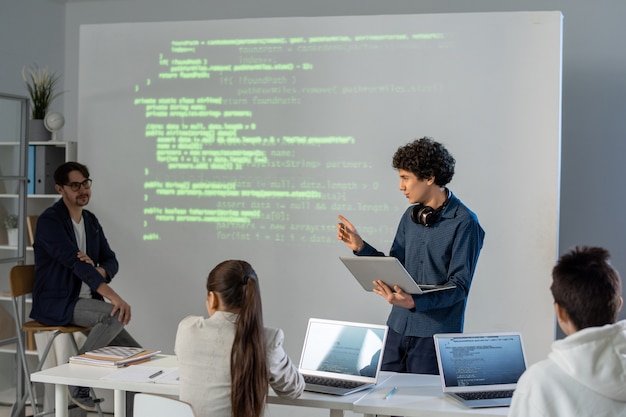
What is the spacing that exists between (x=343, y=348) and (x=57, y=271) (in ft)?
6.69

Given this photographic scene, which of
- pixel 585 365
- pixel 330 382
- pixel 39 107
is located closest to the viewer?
pixel 585 365

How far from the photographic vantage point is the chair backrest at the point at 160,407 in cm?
245

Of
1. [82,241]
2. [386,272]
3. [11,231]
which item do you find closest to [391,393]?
[386,272]

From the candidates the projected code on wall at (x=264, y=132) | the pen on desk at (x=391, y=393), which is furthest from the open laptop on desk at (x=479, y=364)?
the projected code on wall at (x=264, y=132)

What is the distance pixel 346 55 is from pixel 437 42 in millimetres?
573

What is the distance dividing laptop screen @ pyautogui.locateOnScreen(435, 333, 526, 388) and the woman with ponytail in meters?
0.57

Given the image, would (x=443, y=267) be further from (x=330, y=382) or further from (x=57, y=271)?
(x=57, y=271)

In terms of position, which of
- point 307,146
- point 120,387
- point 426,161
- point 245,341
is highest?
point 307,146

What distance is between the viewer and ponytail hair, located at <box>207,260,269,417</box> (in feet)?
8.34

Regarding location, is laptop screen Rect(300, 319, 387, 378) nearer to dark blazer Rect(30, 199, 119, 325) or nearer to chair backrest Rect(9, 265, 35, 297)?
dark blazer Rect(30, 199, 119, 325)

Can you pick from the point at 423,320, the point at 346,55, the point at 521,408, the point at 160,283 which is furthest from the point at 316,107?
the point at 521,408

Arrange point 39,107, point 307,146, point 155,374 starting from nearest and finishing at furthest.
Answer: point 155,374
point 307,146
point 39,107

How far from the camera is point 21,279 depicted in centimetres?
439

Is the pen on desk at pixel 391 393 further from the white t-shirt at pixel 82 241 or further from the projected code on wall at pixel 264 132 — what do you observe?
the white t-shirt at pixel 82 241
